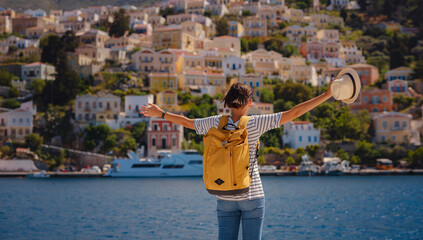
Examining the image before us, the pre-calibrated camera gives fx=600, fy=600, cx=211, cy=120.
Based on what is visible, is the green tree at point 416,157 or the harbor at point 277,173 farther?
the green tree at point 416,157

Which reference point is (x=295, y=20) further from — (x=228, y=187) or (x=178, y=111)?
(x=228, y=187)

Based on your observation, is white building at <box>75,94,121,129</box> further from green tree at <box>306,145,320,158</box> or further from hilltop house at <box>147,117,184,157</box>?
green tree at <box>306,145,320,158</box>

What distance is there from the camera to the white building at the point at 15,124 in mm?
56062

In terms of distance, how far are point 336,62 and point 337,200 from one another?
54037mm

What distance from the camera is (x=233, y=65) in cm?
6912

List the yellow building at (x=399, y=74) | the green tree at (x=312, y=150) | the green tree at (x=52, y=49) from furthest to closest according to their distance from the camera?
the green tree at (x=52, y=49), the yellow building at (x=399, y=74), the green tree at (x=312, y=150)

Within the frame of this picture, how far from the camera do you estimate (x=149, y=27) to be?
86.1 metres

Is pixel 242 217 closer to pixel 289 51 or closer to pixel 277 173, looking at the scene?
pixel 277 173

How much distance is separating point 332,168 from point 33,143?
86.5 ft

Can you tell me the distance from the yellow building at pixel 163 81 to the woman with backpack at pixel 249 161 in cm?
5806

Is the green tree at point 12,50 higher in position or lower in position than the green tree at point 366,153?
higher

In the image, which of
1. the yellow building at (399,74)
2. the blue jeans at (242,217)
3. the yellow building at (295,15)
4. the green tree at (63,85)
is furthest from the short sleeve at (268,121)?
the yellow building at (295,15)

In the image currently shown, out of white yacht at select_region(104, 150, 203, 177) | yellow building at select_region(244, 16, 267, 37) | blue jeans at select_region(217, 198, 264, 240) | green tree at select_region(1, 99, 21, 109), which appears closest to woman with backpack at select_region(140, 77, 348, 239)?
blue jeans at select_region(217, 198, 264, 240)

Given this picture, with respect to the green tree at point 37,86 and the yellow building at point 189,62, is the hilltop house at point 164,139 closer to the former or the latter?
the green tree at point 37,86
